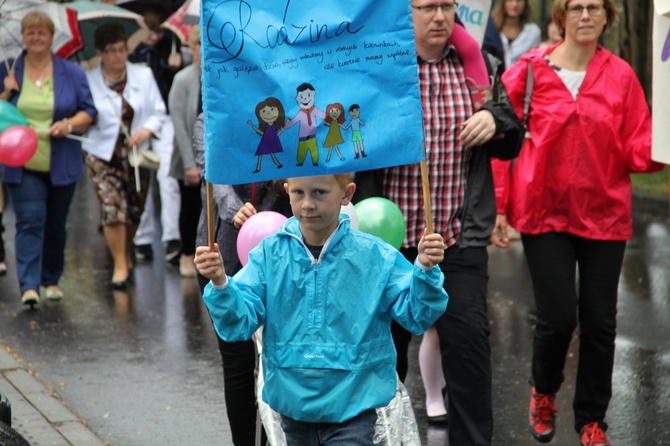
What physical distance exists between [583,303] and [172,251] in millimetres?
6521

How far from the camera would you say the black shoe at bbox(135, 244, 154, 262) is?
480 inches

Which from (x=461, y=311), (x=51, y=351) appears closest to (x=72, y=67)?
(x=51, y=351)

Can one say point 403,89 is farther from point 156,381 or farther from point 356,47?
point 156,381

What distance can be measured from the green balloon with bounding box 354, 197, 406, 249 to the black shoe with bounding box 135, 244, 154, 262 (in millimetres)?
7024

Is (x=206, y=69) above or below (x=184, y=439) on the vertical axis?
above

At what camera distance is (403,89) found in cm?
425

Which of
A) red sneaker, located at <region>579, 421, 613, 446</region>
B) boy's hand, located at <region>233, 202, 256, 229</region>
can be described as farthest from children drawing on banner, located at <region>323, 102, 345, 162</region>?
red sneaker, located at <region>579, 421, 613, 446</region>

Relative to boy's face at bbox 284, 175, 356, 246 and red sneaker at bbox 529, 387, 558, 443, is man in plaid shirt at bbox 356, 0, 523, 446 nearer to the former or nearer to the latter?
red sneaker at bbox 529, 387, 558, 443

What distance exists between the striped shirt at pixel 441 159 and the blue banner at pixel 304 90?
1.54 metres

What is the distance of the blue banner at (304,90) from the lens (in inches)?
163

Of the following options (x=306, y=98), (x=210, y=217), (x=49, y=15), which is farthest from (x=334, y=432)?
(x=49, y=15)

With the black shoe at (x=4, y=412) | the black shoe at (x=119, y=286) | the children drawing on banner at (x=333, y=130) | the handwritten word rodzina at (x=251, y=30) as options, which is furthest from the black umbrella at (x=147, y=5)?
the children drawing on banner at (x=333, y=130)

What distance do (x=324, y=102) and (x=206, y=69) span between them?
40cm

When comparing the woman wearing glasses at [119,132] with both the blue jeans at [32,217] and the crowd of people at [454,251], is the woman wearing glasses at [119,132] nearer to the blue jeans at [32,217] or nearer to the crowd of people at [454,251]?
the blue jeans at [32,217]
